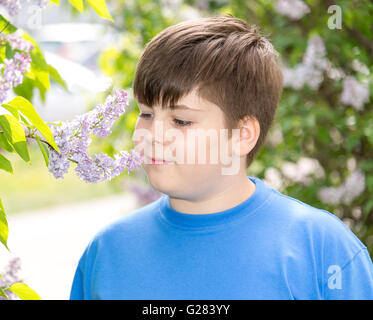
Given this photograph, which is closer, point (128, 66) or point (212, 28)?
point (212, 28)

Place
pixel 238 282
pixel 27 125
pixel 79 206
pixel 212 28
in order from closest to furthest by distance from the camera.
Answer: pixel 27 125 → pixel 238 282 → pixel 212 28 → pixel 79 206

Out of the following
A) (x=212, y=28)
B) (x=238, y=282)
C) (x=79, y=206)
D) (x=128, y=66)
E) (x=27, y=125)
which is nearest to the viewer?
(x=27, y=125)

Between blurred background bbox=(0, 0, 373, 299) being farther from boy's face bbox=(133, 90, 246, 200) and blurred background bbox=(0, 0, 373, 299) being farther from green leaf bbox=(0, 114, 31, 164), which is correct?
green leaf bbox=(0, 114, 31, 164)

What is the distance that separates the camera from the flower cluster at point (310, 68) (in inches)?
88.4

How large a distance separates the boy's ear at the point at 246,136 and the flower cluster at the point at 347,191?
47.0 inches

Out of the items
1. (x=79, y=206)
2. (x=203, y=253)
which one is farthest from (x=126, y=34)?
(x=79, y=206)

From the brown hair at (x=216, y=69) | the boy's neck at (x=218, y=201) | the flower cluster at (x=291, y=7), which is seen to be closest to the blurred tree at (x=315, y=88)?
the flower cluster at (x=291, y=7)

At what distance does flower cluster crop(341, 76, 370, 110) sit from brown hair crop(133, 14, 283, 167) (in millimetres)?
1075

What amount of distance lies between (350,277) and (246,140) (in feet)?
0.97

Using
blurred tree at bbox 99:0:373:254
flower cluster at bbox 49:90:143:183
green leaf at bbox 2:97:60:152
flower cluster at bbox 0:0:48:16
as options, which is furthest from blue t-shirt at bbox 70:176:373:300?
blurred tree at bbox 99:0:373:254

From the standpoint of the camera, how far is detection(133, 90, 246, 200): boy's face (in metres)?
1.02

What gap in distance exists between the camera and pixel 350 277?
98 cm
